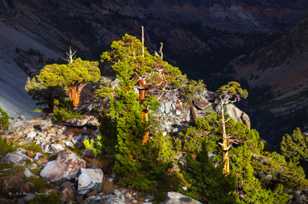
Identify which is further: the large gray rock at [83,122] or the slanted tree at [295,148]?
the slanted tree at [295,148]

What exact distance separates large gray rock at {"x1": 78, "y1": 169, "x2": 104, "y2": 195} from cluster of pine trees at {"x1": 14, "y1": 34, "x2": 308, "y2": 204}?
4.42 feet

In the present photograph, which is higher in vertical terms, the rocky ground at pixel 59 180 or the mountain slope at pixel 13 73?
the mountain slope at pixel 13 73

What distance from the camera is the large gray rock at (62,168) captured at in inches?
1023

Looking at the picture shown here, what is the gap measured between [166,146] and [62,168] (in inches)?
416

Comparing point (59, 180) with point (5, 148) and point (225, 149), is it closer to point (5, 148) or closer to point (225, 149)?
point (5, 148)

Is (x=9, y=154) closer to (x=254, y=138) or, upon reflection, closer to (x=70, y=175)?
(x=70, y=175)

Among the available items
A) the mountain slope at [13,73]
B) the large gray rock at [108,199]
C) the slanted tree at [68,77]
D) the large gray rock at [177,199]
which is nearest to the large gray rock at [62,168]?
the large gray rock at [108,199]

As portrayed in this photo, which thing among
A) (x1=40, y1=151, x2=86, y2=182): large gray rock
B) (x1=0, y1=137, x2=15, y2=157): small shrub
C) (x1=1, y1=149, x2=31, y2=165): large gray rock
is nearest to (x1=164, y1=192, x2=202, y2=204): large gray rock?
(x1=40, y1=151, x2=86, y2=182): large gray rock

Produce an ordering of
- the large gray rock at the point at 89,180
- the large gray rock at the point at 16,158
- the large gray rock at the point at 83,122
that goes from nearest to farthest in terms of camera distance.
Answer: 1. the large gray rock at the point at 89,180
2. the large gray rock at the point at 16,158
3. the large gray rock at the point at 83,122

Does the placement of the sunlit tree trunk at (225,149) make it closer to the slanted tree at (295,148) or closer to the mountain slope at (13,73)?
the slanted tree at (295,148)

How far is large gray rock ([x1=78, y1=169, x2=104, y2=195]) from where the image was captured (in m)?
24.5

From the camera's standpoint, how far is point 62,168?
2642 centimetres

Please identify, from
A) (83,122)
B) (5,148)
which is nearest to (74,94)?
(83,122)

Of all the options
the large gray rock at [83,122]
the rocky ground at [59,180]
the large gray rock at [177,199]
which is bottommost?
the large gray rock at [177,199]
